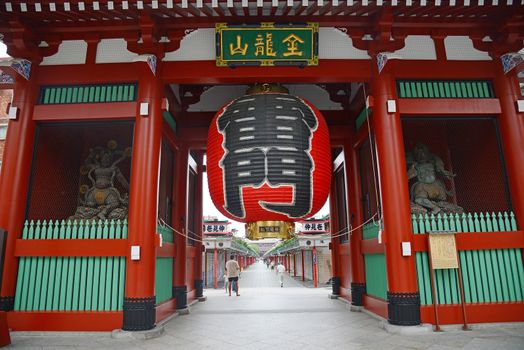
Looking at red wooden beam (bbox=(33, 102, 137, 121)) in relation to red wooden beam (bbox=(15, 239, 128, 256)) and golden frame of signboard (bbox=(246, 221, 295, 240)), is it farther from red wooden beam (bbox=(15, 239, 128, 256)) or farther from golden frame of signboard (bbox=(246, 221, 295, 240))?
golden frame of signboard (bbox=(246, 221, 295, 240))

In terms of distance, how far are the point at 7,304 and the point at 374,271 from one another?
26.0 ft

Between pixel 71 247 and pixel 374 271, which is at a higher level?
pixel 71 247

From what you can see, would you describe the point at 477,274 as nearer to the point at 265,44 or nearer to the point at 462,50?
the point at 462,50

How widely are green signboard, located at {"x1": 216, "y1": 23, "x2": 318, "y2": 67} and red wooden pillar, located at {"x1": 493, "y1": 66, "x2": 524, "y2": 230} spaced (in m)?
4.20

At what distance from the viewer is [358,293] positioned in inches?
375

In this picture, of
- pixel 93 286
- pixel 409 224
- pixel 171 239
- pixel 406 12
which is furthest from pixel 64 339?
pixel 406 12

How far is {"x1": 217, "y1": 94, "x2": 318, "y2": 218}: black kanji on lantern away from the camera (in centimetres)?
559

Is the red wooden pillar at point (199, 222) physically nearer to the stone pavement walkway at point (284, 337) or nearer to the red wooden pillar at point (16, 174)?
the stone pavement walkway at point (284, 337)

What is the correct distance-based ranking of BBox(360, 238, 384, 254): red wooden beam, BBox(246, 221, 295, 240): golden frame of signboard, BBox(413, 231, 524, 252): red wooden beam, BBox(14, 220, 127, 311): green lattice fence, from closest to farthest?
1. BBox(246, 221, 295, 240): golden frame of signboard
2. BBox(14, 220, 127, 311): green lattice fence
3. BBox(413, 231, 524, 252): red wooden beam
4. BBox(360, 238, 384, 254): red wooden beam

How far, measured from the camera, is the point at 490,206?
8180mm

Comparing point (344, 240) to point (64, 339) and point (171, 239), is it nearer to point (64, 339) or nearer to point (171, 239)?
point (171, 239)

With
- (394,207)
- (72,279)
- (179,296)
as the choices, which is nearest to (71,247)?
(72,279)

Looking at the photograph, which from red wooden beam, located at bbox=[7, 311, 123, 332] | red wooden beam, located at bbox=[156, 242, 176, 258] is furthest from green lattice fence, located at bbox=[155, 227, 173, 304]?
red wooden beam, located at bbox=[7, 311, 123, 332]

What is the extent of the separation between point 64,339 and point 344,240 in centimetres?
828
